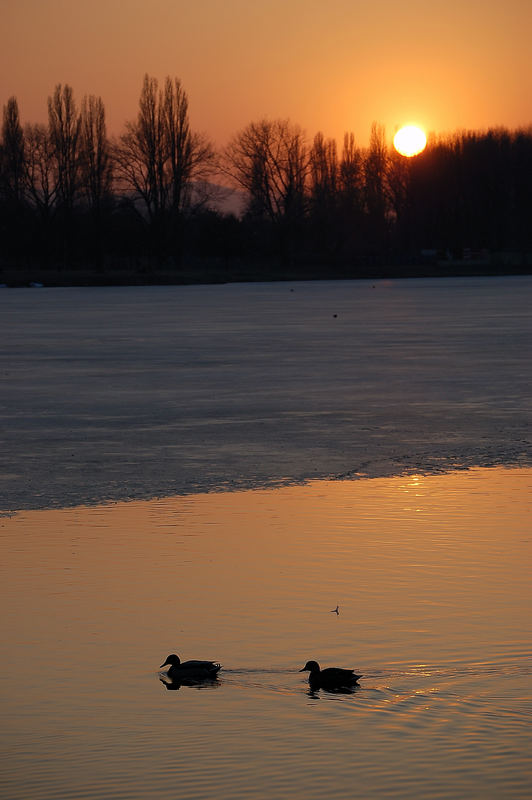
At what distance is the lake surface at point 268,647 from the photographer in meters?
5.78

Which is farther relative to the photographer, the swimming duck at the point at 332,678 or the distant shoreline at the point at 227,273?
the distant shoreline at the point at 227,273

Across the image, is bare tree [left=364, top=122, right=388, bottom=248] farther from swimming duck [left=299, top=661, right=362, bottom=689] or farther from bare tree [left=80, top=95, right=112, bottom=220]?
swimming duck [left=299, top=661, right=362, bottom=689]

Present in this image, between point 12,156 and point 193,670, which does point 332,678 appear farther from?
point 12,156

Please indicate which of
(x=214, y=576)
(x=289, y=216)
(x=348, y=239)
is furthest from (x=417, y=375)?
(x=348, y=239)

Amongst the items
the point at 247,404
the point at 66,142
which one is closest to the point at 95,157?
the point at 66,142

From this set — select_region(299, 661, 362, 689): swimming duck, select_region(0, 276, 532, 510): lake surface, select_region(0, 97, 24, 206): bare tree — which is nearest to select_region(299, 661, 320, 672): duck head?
select_region(299, 661, 362, 689): swimming duck

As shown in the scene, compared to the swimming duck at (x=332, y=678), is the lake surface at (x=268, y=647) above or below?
below

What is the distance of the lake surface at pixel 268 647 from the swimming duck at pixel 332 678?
6 centimetres

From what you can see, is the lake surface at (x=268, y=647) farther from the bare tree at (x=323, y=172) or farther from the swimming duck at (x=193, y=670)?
the bare tree at (x=323, y=172)

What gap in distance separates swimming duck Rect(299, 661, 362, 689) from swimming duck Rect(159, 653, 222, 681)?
532 millimetres

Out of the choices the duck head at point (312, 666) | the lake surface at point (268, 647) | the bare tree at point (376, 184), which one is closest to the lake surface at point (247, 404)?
the lake surface at point (268, 647)

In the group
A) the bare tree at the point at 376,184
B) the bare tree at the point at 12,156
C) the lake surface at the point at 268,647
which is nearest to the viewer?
the lake surface at the point at 268,647

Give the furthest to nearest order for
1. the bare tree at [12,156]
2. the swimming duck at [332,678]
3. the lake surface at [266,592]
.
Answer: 1. the bare tree at [12,156]
2. the swimming duck at [332,678]
3. the lake surface at [266,592]

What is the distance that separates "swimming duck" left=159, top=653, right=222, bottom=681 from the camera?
683 cm
